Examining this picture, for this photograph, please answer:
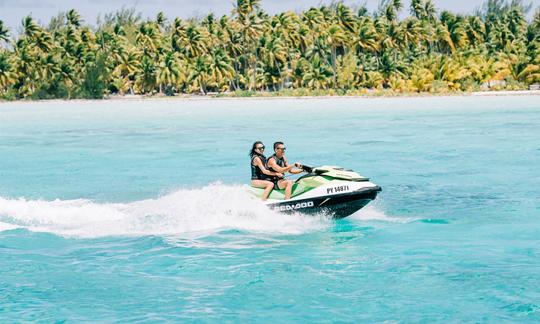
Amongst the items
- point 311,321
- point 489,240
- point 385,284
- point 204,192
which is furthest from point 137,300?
point 489,240

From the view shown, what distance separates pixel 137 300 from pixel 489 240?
6063 mm

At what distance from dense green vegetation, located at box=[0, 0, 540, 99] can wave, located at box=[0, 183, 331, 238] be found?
235 feet

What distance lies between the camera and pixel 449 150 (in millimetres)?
30516

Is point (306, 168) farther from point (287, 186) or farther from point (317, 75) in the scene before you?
point (317, 75)

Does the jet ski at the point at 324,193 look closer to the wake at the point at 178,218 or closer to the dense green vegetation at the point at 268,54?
the wake at the point at 178,218

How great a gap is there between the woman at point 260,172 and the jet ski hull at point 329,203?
0.28 m

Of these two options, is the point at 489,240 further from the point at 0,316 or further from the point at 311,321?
the point at 0,316

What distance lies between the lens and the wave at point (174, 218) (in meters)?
13.6

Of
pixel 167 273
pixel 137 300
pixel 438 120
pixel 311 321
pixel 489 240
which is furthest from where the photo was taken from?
pixel 438 120

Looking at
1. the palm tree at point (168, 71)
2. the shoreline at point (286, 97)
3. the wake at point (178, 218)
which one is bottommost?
the shoreline at point (286, 97)

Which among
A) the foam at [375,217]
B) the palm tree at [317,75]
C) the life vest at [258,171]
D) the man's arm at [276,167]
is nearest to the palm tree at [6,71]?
the palm tree at [317,75]

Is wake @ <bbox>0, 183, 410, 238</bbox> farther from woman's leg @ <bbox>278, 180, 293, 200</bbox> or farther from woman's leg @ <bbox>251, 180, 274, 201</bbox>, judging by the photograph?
woman's leg @ <bbox>278, 180, 293, 200</bbox>

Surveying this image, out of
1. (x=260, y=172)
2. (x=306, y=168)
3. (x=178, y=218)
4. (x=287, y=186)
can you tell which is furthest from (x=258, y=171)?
(x=178, y=218)

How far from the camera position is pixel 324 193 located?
13328mm
